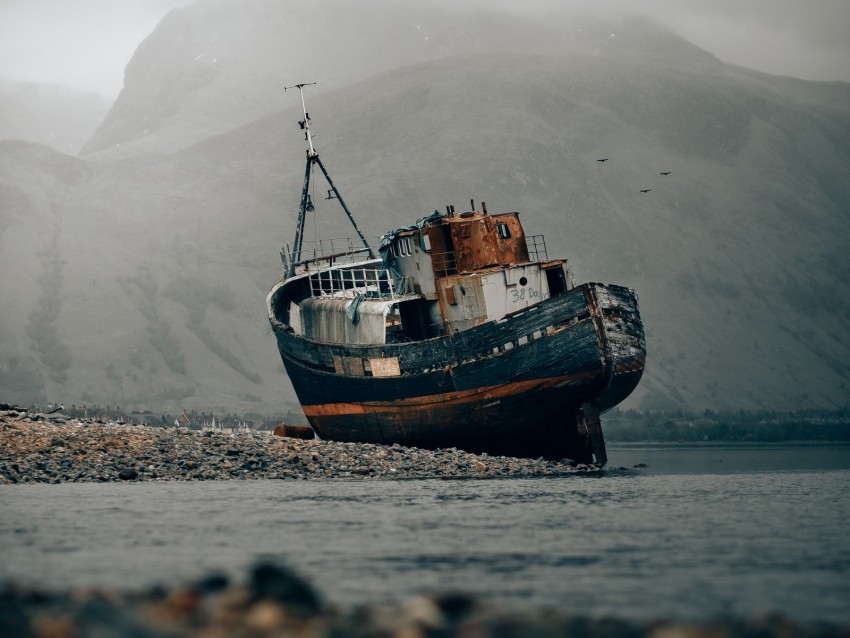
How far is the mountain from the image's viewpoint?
13538 centimetres

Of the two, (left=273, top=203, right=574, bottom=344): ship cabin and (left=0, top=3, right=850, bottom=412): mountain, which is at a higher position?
(left=0, top=3, right=850, bottom=412): mountain

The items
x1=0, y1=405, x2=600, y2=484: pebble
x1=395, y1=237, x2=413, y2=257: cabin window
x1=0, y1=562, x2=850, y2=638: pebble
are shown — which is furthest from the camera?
x1=395, y1=237, x2=413, y2=257: cabin window

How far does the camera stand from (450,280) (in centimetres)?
4631

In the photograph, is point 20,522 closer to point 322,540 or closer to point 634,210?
point 322,540

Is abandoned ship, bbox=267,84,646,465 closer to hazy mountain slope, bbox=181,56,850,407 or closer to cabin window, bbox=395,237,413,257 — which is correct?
cabin window, bbox=395,237,413,257

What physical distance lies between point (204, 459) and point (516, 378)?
11.4 meters

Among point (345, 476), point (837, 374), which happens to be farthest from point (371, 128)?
point (345, 476)

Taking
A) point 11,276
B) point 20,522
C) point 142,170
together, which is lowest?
point 20,522

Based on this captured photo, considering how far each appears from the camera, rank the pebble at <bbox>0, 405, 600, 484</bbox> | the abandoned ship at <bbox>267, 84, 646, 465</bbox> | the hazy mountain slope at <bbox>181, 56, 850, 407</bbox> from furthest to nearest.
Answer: the hazy mountain slope at <bbox>181, 56, 850, 407</bbox>
the abandoned ship at <bbox>267, 84, 646, 465</bbox>
the pebble at <bbox>0, 405, 600, 484</bbox>

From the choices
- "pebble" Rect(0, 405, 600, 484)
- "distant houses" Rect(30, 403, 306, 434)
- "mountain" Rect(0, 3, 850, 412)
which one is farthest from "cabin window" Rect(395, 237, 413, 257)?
"mountain" Rect(0, 3, 850, 412)

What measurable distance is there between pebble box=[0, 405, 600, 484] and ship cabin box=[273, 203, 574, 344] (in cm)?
572

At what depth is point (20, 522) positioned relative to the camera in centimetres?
2334

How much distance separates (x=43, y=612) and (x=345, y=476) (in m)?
24.8

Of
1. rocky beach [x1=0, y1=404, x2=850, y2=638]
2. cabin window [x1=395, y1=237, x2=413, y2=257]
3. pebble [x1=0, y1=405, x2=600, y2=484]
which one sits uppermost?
cabin window [x1=395, y1=237, x2=413, y2=257]
